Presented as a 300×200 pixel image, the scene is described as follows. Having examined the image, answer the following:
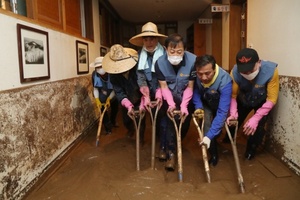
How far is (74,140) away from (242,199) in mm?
Result: 2323

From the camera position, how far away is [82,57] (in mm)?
4145

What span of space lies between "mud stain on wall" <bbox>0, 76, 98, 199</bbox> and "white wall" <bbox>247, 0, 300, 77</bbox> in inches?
94.3

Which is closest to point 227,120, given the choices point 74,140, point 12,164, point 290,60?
point 290,60

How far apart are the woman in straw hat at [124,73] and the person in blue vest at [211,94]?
2.46ft

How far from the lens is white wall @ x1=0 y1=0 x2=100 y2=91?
78.3 inches

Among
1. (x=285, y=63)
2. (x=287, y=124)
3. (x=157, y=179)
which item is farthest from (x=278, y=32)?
(x=157, y=179)

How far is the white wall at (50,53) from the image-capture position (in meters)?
1.99

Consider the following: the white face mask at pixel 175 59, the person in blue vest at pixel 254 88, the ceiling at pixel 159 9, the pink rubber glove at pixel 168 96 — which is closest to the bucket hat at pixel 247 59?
the person in blue vest at pixel 254 88

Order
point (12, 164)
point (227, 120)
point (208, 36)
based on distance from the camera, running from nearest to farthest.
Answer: point (12, 164)
point (227, 120)
point (208, 36)

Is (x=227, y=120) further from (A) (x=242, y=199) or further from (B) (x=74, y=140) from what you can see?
(B) (x=74, y=140)

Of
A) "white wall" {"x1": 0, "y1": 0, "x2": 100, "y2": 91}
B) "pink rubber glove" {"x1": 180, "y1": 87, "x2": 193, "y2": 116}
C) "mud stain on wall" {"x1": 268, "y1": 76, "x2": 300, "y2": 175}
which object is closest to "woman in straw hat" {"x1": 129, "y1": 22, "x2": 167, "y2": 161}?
"pink rubber glove" {"x1": 180, "y1": 87, "x2": 193, "y2": 116}

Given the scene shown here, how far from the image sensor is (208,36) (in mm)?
6852

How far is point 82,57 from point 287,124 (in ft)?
10.2

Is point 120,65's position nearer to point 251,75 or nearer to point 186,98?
point 186,98
